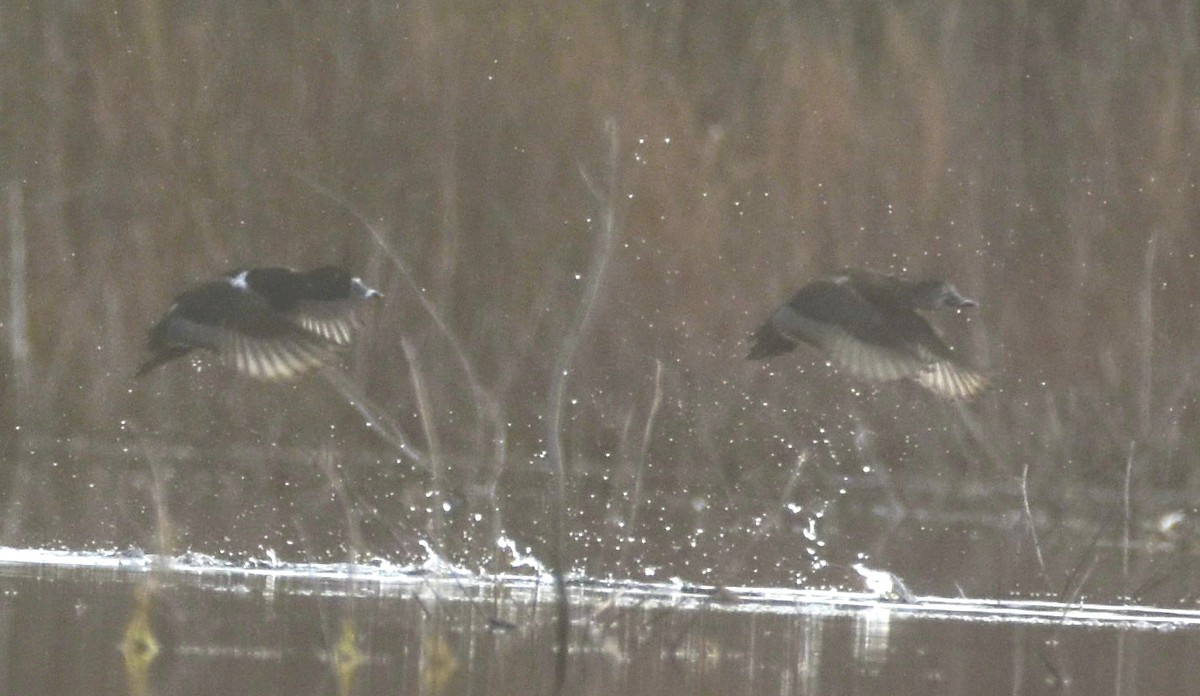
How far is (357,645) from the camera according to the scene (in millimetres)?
4668

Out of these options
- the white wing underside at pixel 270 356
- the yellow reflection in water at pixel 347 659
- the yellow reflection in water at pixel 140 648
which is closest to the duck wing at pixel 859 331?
the white wing underside at pixel 270 356

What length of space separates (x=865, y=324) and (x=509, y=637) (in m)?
0.96

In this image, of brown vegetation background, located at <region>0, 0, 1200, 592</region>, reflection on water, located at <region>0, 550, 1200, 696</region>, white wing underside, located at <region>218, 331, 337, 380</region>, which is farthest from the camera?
brown vegetation background, located at <region>0, 0, 1200, 592</region>

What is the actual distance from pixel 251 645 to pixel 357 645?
0.60 ft

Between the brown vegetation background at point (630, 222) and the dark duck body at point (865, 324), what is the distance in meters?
2.98

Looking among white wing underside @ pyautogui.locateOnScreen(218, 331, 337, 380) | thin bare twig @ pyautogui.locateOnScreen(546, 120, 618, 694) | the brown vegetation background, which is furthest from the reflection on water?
the brown vegetation background

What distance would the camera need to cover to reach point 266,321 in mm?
5129

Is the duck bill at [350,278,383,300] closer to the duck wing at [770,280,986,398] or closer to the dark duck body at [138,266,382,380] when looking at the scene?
the dark duck body at [138,266,382,380]

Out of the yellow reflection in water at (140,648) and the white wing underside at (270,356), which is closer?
the yellow reflection in water at (140,648)

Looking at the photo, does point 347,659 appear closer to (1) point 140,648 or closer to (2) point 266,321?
(1) point 140,648

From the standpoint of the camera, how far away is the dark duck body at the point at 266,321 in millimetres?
5051

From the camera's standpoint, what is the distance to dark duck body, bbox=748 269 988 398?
5.23 metres

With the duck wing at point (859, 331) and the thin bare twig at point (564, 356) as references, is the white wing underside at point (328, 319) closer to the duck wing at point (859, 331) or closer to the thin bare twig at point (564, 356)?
the duck wing at point (859, 331)

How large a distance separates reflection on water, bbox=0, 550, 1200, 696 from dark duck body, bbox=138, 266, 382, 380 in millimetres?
429
